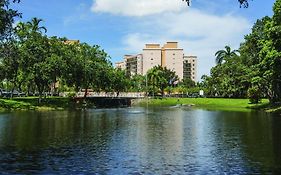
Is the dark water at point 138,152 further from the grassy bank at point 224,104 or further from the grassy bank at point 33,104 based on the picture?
the grassy bank at point 224,104

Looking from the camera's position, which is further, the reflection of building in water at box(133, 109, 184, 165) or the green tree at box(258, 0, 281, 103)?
the green tree at box(258, 0, 281, 103)

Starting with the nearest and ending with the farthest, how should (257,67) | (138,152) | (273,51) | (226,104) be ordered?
(138,152)
(273,51)
(257,67)
(226,104)

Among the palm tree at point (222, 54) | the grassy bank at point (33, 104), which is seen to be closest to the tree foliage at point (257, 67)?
the palm tree at point (222, 54)

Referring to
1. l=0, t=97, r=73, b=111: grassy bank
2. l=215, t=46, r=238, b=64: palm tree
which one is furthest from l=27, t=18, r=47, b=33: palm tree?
l=215, t=46, r=238, b=64: palm tree

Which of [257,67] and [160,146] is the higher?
[257,67]

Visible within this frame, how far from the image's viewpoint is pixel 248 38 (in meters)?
93.6

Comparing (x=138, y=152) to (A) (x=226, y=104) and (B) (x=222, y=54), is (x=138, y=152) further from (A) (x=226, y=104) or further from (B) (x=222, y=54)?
(B) (x=222, y=54)

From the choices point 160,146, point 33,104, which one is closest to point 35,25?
point 33,104

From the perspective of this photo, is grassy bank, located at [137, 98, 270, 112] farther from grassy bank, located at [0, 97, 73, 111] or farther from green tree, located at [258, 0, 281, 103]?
grassy bank, located at [0, 97, 73, 111]

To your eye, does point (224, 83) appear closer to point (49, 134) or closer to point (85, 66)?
point (85, 66)

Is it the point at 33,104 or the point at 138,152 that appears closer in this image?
the point at 138,152

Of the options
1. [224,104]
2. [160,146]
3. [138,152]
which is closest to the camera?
[138,152]

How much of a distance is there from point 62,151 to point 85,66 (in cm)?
7488

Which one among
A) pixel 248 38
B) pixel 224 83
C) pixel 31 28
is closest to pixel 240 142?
pixel 248 38
